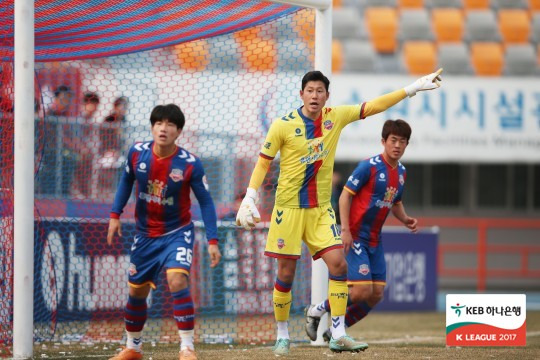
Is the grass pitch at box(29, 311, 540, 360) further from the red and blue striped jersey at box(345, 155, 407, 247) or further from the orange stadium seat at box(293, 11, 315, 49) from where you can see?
the orange stadium seat at box(293, 11, 315, 49)

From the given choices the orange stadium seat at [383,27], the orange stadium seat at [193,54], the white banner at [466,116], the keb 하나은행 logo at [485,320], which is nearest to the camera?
the keb 하나은행 logo at [485,320]

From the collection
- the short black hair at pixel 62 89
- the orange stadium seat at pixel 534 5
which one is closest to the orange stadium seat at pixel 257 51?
the short black hair at pixel 62 89

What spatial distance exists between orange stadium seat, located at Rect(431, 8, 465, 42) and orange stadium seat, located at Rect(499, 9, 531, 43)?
78cm

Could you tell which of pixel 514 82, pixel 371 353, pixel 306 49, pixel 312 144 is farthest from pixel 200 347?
pixel 514 82

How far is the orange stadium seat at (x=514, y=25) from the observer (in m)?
19.0

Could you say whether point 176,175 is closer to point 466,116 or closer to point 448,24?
point 466,116

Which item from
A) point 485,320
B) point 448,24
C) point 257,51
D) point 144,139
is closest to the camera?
point 485,320

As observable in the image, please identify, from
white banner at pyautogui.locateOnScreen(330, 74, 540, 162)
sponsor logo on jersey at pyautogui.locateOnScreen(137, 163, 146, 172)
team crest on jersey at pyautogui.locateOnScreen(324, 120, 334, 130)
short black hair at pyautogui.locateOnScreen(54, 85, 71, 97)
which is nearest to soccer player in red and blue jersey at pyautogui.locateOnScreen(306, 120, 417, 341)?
team crest on jersey at pyautogui.locateOnScreen(324, 120, 334, 130)

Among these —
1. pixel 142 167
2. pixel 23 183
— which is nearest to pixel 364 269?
pixel 142 167

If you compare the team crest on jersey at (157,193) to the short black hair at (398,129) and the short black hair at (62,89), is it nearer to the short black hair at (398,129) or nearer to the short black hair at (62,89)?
the short black hair at (398,129)

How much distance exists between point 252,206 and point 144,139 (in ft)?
8.44

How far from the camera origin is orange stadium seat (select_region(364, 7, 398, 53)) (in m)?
18.8

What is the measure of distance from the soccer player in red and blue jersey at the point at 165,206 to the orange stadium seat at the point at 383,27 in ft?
42.1

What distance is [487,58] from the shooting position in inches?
741
